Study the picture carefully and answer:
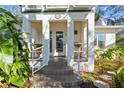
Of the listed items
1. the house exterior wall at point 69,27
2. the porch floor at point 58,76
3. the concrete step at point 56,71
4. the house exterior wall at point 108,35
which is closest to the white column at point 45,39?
the house exterior wall at point 69,27

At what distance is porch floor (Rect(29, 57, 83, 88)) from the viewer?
9.11m

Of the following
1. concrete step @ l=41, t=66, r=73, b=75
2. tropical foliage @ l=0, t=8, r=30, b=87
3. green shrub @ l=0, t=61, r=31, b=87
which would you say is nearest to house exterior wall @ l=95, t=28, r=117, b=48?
concrete step @ l=41, t=66, r=73, b=75

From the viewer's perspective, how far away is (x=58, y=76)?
1030 cm

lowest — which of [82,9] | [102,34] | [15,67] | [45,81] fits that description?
[45,81]

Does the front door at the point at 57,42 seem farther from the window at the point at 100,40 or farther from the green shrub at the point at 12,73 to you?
the green shrub at the point at 12,73

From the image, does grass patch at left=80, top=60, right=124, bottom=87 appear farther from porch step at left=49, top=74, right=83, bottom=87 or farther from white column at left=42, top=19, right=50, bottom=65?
white column at left=42, top=19, right=50, bottom=65

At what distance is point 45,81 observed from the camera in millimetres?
9328

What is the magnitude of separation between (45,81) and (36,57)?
155 inches

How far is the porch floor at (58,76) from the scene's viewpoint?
29.9ft

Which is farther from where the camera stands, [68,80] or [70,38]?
[70,38]

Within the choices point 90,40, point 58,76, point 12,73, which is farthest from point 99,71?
point 12,73

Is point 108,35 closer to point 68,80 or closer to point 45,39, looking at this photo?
point 45,39
